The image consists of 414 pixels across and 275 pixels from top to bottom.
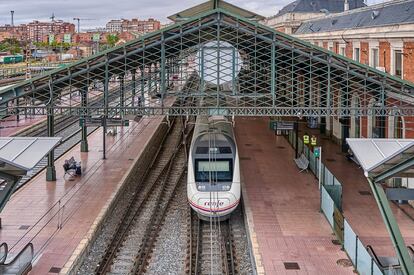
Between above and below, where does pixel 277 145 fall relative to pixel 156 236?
above

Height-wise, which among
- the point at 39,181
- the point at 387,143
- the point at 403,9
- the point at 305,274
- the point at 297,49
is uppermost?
the point at 403,9

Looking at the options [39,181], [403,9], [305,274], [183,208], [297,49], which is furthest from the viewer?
[403,9]

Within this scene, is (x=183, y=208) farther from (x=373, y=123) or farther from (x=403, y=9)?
(x=403, y=9)

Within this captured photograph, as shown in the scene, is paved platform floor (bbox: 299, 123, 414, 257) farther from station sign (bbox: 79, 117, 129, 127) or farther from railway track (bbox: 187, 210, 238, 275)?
station sign (bbox: 79, 117, 129, 127)

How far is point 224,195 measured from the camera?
57.3ft

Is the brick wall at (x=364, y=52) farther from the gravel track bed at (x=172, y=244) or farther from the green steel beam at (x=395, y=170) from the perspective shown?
the green steel beam at (x=395, y=170)

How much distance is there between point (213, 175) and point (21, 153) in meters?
8.28

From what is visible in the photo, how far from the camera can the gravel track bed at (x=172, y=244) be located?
48.4 ft

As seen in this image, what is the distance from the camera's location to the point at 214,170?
718 inches

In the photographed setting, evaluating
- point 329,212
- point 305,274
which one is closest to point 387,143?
point 305,274

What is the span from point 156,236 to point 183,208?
341cm

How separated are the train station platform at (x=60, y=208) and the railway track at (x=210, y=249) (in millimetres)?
3461

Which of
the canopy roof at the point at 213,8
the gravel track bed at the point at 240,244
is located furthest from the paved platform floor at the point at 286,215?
the canopy roof at the point at 213,8

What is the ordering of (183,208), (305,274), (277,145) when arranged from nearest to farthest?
(305,274), (183,208), (277,145)
